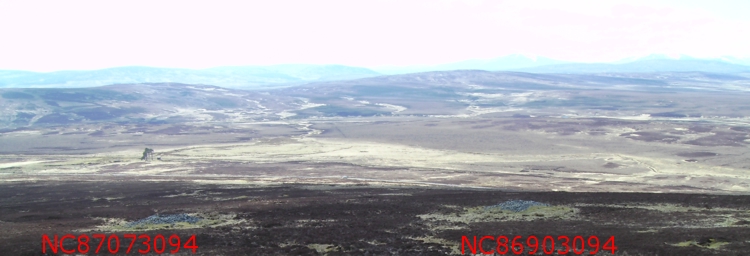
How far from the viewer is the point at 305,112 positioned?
443ft

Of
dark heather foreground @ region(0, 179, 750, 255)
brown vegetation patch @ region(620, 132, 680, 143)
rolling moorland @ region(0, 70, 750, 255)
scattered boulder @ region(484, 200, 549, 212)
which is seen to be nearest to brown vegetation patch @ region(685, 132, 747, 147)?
rolling moorland @ region(0, 70, 750, 255)

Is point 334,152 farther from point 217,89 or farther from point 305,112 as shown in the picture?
point 217,89

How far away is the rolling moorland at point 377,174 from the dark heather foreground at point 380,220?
0.11 meters

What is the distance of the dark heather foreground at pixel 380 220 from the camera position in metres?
19.1

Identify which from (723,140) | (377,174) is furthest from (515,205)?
(723,140)

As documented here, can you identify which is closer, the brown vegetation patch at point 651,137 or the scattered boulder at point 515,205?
the scattered boulder at point 515,205

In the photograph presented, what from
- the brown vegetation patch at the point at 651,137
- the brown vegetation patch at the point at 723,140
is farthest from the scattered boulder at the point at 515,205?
the brown vegetation patch at the point at 651,137

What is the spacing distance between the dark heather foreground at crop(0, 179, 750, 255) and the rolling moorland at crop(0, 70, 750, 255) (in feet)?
0.36

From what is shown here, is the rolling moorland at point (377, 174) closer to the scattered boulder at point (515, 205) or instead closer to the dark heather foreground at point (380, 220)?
the dark heather foreground at point (380, 220)

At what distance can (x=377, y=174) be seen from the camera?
49.2 m

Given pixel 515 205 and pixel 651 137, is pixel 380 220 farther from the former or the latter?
pixel 651 137

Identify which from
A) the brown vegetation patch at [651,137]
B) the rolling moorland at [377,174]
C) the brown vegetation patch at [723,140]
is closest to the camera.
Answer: the rolling moorland at [377,174]

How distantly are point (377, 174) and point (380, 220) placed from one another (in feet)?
82.9

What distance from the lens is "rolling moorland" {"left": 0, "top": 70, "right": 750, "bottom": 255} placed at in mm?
21312
